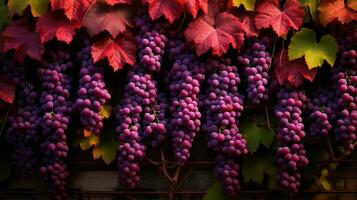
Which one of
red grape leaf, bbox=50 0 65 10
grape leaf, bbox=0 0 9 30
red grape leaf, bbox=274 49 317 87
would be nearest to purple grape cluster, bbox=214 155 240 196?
red grape leaf, bbox=274 49 317 87

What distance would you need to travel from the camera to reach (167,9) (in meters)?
2.43

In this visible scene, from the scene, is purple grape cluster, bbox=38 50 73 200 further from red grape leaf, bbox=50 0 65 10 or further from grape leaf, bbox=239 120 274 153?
grape leaf, bbox=239 120 274 153

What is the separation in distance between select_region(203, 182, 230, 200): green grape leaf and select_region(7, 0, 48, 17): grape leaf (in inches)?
42.0

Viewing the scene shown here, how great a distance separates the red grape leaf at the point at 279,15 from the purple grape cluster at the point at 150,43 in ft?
1.38

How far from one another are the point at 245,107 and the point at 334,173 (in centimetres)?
51

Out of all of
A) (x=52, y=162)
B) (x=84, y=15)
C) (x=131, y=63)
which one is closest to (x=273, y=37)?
(x=131, y=63)

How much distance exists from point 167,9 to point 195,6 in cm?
12

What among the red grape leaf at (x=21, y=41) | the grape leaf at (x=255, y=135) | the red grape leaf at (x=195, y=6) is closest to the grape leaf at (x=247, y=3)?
the red grape leaf at (x=195, y=6)

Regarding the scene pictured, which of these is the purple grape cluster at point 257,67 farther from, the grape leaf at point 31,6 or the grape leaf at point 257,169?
the grape leaf at point 31,6

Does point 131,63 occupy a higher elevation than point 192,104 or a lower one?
higher

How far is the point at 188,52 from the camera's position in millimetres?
2508

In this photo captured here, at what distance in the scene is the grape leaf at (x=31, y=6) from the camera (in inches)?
98.3

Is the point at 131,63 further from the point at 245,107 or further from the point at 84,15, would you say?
the point at 245,107

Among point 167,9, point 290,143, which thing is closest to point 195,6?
point 167,9
